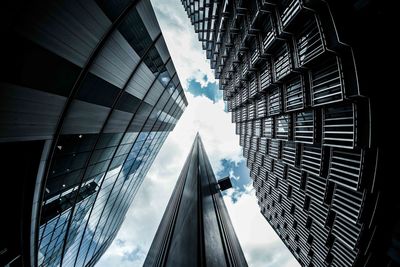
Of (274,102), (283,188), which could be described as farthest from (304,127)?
(283,188)

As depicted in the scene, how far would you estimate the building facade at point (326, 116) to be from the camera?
14.8 metres

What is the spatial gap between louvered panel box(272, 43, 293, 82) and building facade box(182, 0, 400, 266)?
0.15 m

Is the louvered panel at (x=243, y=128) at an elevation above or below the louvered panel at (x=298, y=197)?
above

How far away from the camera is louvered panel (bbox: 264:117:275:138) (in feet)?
112

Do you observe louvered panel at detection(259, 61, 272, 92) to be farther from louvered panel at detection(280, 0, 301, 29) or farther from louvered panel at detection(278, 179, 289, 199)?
louvered panel at detection(278, 179, 289, 199)

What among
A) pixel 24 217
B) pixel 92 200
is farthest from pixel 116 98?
pixel 92 200

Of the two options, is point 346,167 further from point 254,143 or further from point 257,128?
point 254,143

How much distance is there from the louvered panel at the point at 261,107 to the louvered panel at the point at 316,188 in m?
14.9

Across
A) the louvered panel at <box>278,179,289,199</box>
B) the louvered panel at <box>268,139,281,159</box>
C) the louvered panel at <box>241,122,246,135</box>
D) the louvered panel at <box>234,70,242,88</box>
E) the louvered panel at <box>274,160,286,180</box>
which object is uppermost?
the louvered panel at <box>234,70,242,88</box>

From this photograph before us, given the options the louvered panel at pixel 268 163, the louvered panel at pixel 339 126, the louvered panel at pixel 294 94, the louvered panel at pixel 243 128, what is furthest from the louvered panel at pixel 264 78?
the louvered panel at pixel 243 128

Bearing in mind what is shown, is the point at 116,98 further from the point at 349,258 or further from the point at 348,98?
the point at 349,258

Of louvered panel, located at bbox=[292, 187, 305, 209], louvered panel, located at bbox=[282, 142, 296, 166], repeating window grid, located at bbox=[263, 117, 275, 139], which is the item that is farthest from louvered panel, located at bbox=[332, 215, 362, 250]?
repeating window grid, located at bbox=[263, 117, 275, 139]

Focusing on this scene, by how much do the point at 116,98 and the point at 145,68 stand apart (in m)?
3.89

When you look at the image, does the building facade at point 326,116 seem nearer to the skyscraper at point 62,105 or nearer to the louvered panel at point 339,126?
the louvered panel at point 339,126
